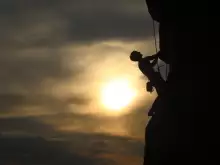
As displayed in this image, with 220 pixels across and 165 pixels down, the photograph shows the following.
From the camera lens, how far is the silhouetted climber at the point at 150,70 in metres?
50.6

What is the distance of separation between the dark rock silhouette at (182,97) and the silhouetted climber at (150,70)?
0.65 feet

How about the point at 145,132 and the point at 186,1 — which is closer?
the point at 186,1

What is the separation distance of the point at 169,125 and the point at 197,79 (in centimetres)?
443

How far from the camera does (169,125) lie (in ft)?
166

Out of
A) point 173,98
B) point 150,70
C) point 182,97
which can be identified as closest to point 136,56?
point 150,70

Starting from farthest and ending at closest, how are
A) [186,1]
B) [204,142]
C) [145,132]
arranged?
[145,132]
[186,1]
[204,142]

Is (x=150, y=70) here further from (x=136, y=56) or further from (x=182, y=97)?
(x=182, y=97)

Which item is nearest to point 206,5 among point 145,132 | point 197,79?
point 197,79

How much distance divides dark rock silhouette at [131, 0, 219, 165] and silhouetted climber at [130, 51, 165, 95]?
7.8 inches

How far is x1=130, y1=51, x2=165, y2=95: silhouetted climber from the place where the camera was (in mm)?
50594

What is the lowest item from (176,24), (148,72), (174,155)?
(174,155)

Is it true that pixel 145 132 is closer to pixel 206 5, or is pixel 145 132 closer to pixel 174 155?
pixel 174 155

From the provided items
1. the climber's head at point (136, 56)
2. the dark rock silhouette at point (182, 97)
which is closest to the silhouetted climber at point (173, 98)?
the dark rock silhouette at point (182, 97)

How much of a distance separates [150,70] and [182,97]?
3.50m
